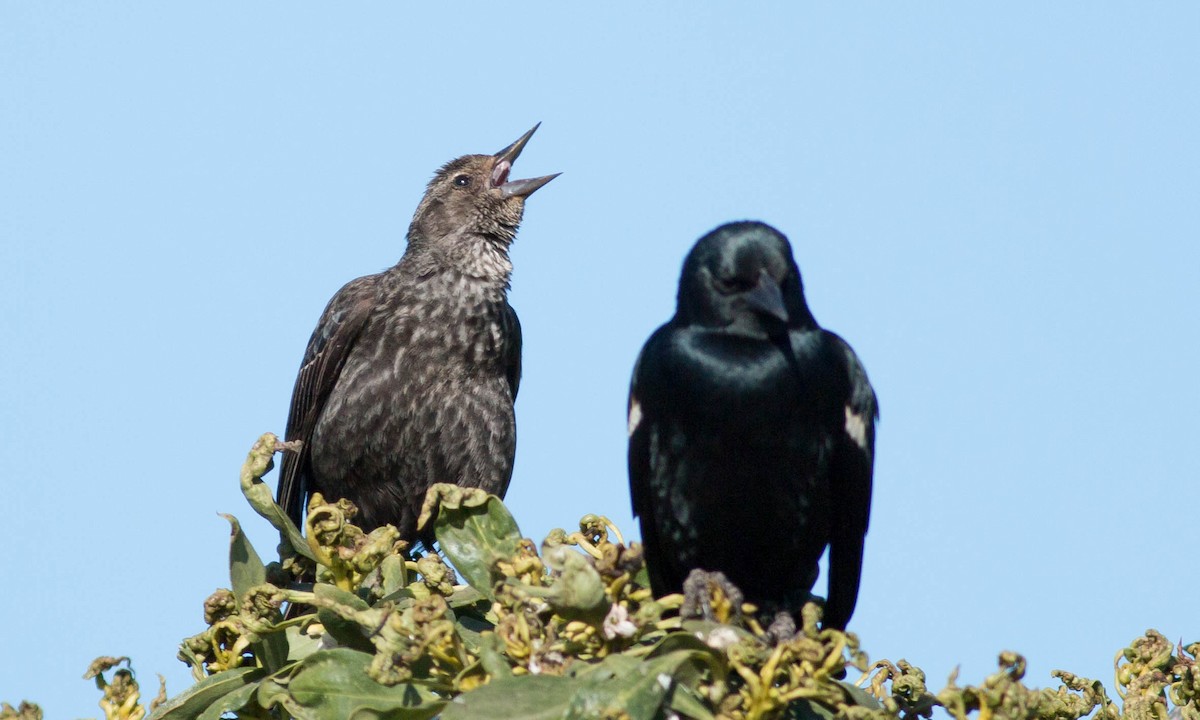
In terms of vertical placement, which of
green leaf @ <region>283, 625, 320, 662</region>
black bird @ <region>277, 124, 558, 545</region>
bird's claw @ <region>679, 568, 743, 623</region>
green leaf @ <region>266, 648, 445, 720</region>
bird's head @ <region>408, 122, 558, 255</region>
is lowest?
green leaf @ <region>266, 648, 445, 720</region>

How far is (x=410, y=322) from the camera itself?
7.11m

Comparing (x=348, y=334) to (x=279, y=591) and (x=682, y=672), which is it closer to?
(x=279, y=591)

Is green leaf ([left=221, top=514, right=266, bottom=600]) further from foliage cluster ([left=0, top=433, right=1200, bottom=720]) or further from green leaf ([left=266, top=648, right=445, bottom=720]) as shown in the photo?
green leaf ([left=266, top=648, right=445, bottom=720])

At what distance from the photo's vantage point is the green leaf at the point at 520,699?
8.23 feet

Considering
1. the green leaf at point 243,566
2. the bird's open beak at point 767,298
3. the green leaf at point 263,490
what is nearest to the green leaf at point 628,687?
the green leaf at point 243,566

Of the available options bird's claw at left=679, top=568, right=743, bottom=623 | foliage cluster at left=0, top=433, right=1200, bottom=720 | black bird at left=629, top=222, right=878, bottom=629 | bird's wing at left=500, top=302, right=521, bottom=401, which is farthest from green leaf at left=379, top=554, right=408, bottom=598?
bird's wing at left=500, top=302, right=521, bottom=401

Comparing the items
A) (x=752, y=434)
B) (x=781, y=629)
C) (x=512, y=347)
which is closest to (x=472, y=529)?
(x=781, y=629)

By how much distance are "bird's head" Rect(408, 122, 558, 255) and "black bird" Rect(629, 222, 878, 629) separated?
3.44m

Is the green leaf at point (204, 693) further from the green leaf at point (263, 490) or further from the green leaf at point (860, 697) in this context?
the green leaf at point (860, 697)

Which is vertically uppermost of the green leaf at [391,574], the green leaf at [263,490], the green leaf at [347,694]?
the green leaf at [263,490]

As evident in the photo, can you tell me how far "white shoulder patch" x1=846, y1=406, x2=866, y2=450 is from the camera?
4.16m

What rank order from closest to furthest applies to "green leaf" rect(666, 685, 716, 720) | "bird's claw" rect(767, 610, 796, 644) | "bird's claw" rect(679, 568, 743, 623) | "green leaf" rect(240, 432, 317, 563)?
"green leaf" rect(666, 685, 716, 720)
"bird's claw" rect(679, 568, 743, 623)
"green leaf" rect(240, 432, 317, 563)
"bird's claw" rect(767, 610, 796, 644)

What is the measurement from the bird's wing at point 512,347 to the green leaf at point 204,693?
4.00 metres

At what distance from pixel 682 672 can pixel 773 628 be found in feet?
3.35
